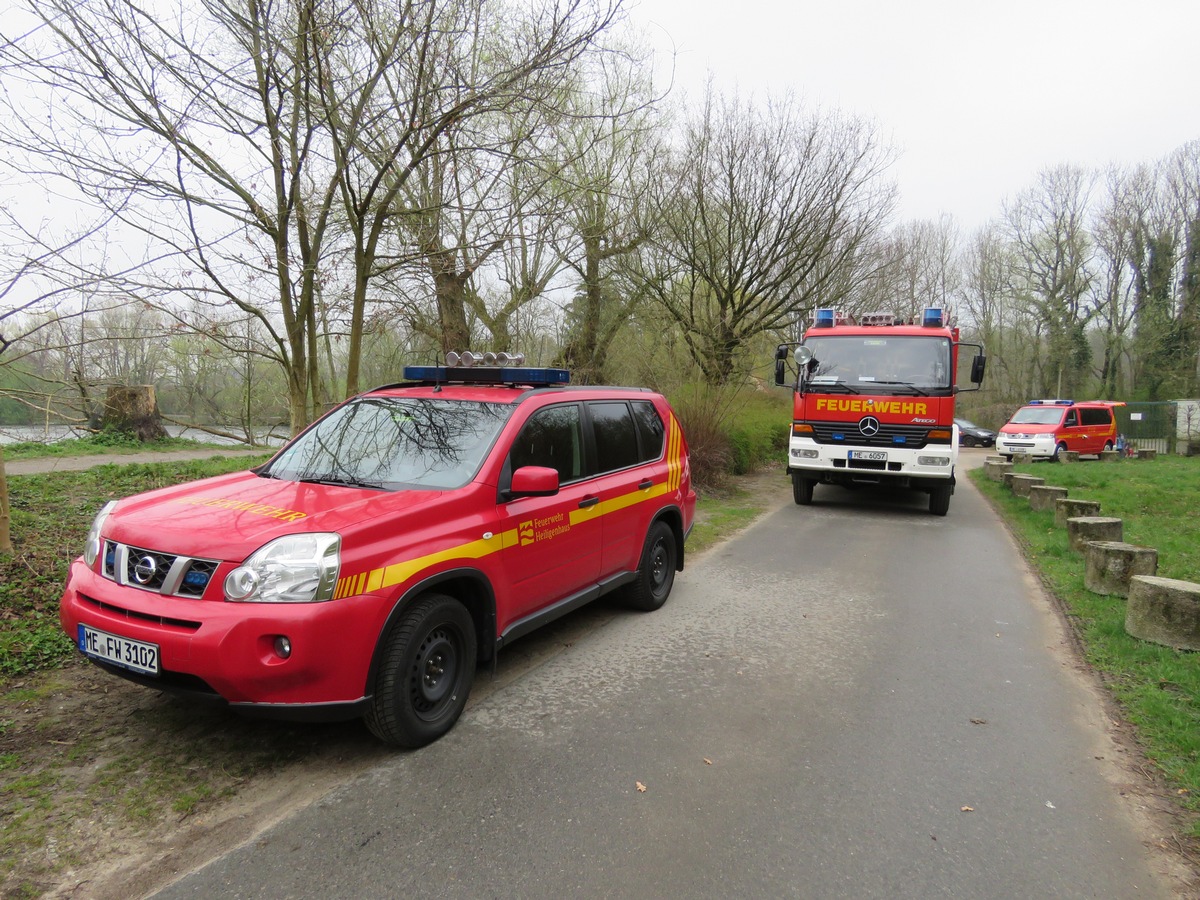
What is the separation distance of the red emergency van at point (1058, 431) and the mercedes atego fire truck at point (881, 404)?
13673mm

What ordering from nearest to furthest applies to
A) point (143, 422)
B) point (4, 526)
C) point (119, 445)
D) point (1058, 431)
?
point (4, 526) < point (119, 445) < point (143, 422) < point (1058, 431)

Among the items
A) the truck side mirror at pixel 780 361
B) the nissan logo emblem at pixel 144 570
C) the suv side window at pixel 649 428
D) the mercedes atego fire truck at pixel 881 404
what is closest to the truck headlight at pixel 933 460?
the mercedes atego fire truck at pixel 881 404

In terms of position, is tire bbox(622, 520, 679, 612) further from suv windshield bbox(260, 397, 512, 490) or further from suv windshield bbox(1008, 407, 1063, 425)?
suv windshield bbox(1008, 407, 1063, 425)

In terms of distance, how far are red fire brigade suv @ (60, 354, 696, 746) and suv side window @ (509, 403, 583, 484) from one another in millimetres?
14

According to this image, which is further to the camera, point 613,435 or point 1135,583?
point 613,435

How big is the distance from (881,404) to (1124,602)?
5069 millimetres

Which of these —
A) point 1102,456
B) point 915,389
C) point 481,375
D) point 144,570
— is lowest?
point 1102,456

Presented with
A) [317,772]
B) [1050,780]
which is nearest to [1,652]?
[317,772]

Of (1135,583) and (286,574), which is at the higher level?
(286,574)

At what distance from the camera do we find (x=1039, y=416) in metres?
23.8

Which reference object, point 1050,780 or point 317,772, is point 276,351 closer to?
point 317,772

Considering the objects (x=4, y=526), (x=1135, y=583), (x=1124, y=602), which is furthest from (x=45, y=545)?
(x=1124, y=602)

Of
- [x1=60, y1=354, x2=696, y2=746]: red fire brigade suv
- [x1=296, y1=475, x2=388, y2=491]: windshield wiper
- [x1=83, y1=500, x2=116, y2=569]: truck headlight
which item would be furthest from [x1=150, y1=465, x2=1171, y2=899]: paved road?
[x1=83, y1=500, x2=116, y2=569]: truck headlight

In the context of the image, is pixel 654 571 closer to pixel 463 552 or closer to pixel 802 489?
pixel 463 552
